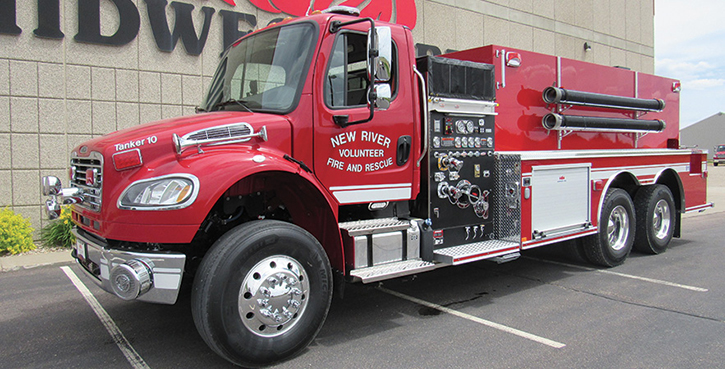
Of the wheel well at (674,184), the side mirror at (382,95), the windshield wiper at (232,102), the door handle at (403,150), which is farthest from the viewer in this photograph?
the wheel well at (674,184)

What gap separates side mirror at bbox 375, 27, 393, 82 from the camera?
161 inches

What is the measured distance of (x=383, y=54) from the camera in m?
4.11

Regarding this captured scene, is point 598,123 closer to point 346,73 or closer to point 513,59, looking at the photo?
point 513,59

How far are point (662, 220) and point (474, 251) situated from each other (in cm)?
483

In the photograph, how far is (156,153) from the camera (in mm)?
3584

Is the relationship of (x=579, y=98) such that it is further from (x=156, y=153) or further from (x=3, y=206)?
(x=3, y=206)

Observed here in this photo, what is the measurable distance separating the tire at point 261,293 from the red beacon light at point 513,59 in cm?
347

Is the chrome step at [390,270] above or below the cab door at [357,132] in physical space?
below

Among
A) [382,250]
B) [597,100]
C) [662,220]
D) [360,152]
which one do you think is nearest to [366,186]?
[360,152]

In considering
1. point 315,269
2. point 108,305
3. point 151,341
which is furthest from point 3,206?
point 315,269

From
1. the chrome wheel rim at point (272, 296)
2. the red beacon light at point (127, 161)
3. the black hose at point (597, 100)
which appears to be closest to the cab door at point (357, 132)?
the chrome wheel rim at point (272, 296)

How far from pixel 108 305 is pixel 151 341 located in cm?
133

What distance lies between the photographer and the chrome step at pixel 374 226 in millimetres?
4426

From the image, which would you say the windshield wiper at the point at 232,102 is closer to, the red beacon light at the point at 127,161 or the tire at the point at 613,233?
the red beacon light at the point at 127,161
